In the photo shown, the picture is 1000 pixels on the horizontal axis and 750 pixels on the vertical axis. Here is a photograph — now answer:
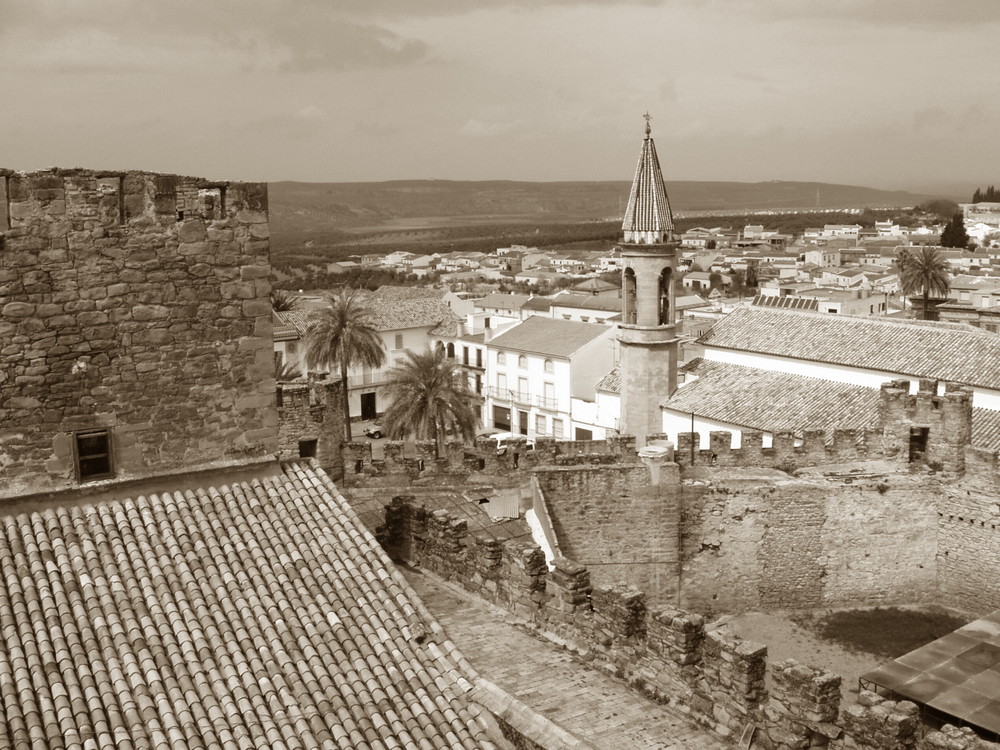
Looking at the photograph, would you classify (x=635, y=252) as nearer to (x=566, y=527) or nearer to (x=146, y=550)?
(x=566, y=527)

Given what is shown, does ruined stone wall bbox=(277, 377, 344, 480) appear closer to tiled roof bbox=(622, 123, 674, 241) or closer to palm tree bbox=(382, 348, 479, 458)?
tiled roof bbox=(622, 123, 674, 241)

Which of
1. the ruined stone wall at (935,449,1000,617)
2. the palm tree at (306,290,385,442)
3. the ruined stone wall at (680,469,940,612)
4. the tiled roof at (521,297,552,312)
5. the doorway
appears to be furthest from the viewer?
the tiled roof at (521,297,552,312)

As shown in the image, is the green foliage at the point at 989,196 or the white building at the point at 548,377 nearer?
the white building at the point at 548,377

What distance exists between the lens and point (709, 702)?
25.7 ft

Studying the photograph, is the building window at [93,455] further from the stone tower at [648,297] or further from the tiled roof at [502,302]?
the tiled roof at [502,302]

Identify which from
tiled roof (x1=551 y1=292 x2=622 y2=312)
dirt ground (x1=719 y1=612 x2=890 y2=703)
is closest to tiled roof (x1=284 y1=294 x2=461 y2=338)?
tiled roof (x1=551 y1=292 x2=622 y2=312)

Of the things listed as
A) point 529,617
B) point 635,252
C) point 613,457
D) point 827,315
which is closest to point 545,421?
point 827,315

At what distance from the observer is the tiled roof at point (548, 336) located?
40.1 metres

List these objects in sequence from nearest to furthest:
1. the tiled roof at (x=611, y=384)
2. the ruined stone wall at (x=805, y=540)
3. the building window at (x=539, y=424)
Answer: the ruined stone wall at (x=805, y=540) < the tiled roof at (x=611, y=384) < the building window at (x=539, y=424)

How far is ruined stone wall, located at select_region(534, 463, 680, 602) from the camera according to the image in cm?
1599

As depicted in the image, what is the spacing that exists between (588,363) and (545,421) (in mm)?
3320

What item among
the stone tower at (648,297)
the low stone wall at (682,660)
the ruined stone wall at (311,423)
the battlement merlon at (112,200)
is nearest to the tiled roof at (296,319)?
the stone tower at (648,297)

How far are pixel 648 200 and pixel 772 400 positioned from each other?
255 inches

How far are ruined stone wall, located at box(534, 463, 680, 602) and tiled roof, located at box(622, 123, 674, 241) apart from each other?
33.5ft
